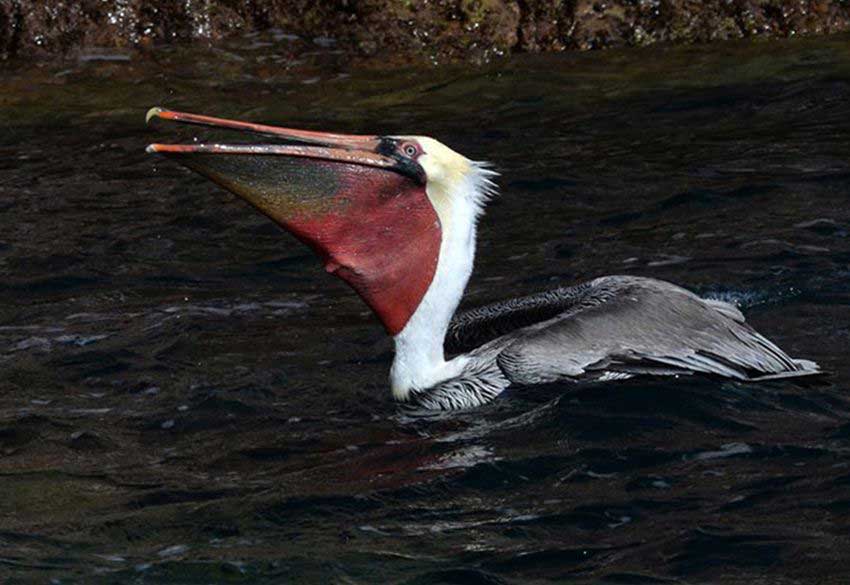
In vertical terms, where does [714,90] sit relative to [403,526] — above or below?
above

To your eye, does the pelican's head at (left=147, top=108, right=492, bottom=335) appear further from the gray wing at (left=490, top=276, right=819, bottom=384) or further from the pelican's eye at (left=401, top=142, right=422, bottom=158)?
the gray wing at (left=490, top=276, right=819, bottom=384)

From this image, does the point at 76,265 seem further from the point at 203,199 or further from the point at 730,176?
the point at 730,176

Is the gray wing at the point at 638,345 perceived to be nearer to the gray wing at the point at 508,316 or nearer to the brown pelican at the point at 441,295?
the brown pelican at the point at 441,295

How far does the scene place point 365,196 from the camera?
555cm

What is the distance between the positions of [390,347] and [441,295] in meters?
0.68

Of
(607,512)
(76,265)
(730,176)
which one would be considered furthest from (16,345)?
(730,176)

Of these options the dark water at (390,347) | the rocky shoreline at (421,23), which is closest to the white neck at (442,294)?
the dark water at (390,347)

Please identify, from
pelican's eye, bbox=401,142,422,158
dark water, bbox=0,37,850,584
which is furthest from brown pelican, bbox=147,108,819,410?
dark water, bbox=0,37,850,584

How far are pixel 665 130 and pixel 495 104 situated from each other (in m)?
1.09

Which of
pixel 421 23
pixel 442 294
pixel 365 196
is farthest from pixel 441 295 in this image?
pixel 421 23

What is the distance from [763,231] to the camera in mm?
7137

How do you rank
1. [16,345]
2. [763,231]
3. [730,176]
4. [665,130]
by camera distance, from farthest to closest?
[665,130] < [730,176] < [763,231] < [16,345]

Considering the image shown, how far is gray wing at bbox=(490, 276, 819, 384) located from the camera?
18.2ft

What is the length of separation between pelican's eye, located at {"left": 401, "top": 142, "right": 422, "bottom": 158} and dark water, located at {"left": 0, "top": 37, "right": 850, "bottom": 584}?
2.82 feet
